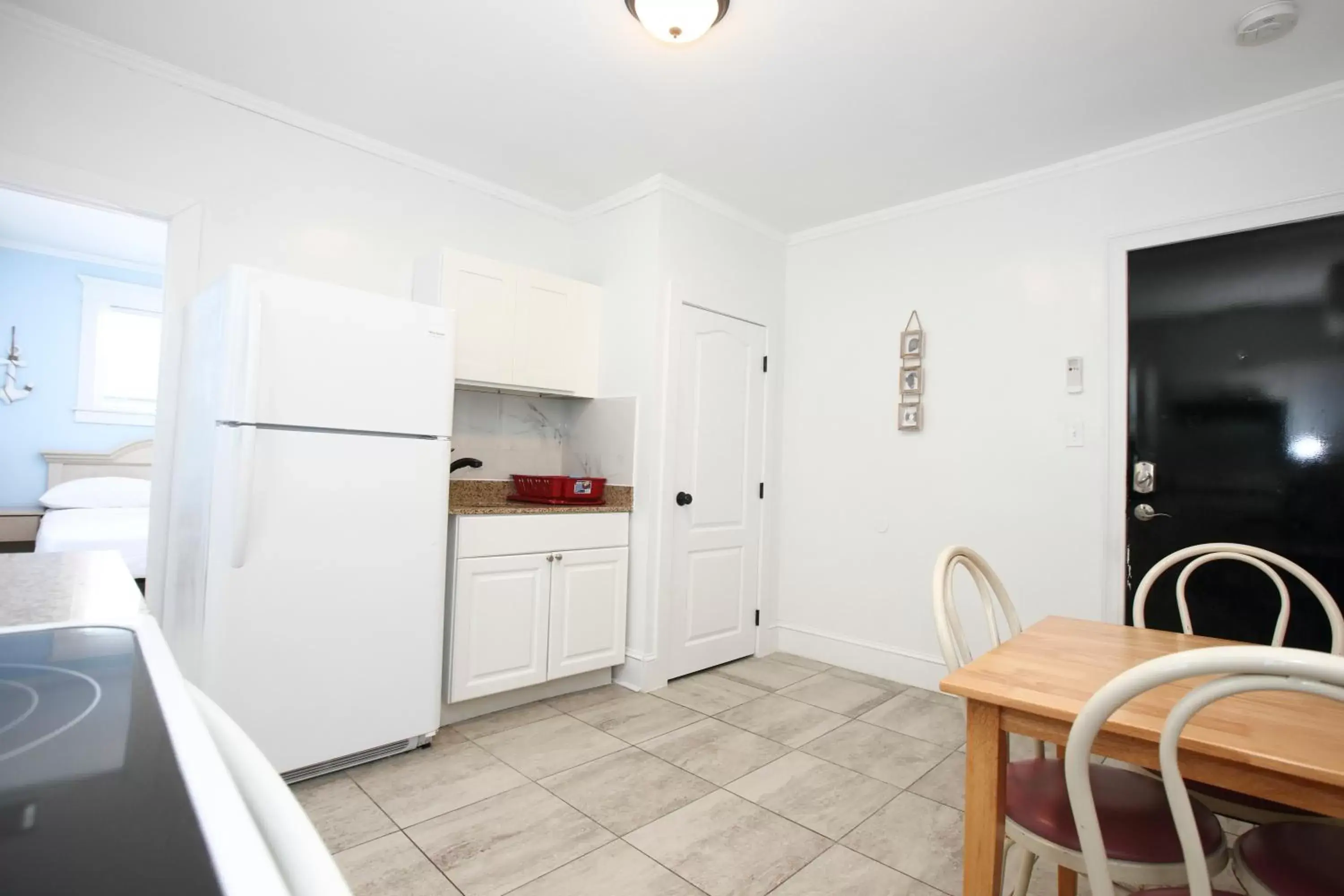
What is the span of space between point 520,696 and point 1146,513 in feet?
9.32

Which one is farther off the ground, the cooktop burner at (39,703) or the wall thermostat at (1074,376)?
the wall thermostat at (1074,376)

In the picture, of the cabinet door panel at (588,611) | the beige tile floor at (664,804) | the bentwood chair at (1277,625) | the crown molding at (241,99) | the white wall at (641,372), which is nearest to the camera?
the bentwood chair at (1277,625)

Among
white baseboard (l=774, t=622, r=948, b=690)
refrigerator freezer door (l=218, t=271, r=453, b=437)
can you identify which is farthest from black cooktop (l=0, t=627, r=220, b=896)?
white baseboard (l=774, t=622, r=948, b=690)

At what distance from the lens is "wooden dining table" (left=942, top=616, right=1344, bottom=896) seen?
917 mm

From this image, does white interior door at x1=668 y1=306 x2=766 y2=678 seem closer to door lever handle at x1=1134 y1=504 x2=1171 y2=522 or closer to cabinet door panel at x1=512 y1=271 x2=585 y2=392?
cabinet door panel at x1=512 y1=271 x2=585 y2=392

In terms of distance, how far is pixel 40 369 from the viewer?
4812mm

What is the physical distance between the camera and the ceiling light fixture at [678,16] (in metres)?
2.00

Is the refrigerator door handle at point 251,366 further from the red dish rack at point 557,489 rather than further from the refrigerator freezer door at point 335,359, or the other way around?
the red dish rack at point 557,489

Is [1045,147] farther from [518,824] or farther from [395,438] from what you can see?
[518,824]

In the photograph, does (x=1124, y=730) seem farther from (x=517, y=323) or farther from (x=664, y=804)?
(x=517, y=323)

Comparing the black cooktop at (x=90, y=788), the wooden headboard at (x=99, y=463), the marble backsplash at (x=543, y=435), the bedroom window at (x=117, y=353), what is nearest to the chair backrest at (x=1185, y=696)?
the black cooktop at (x=90, y=788)

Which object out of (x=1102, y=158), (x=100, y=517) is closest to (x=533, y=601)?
(x=1102, y=158)

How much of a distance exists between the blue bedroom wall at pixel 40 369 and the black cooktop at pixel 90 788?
5.66 m

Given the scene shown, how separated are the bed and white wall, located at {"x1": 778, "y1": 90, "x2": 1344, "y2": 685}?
11.4ft
